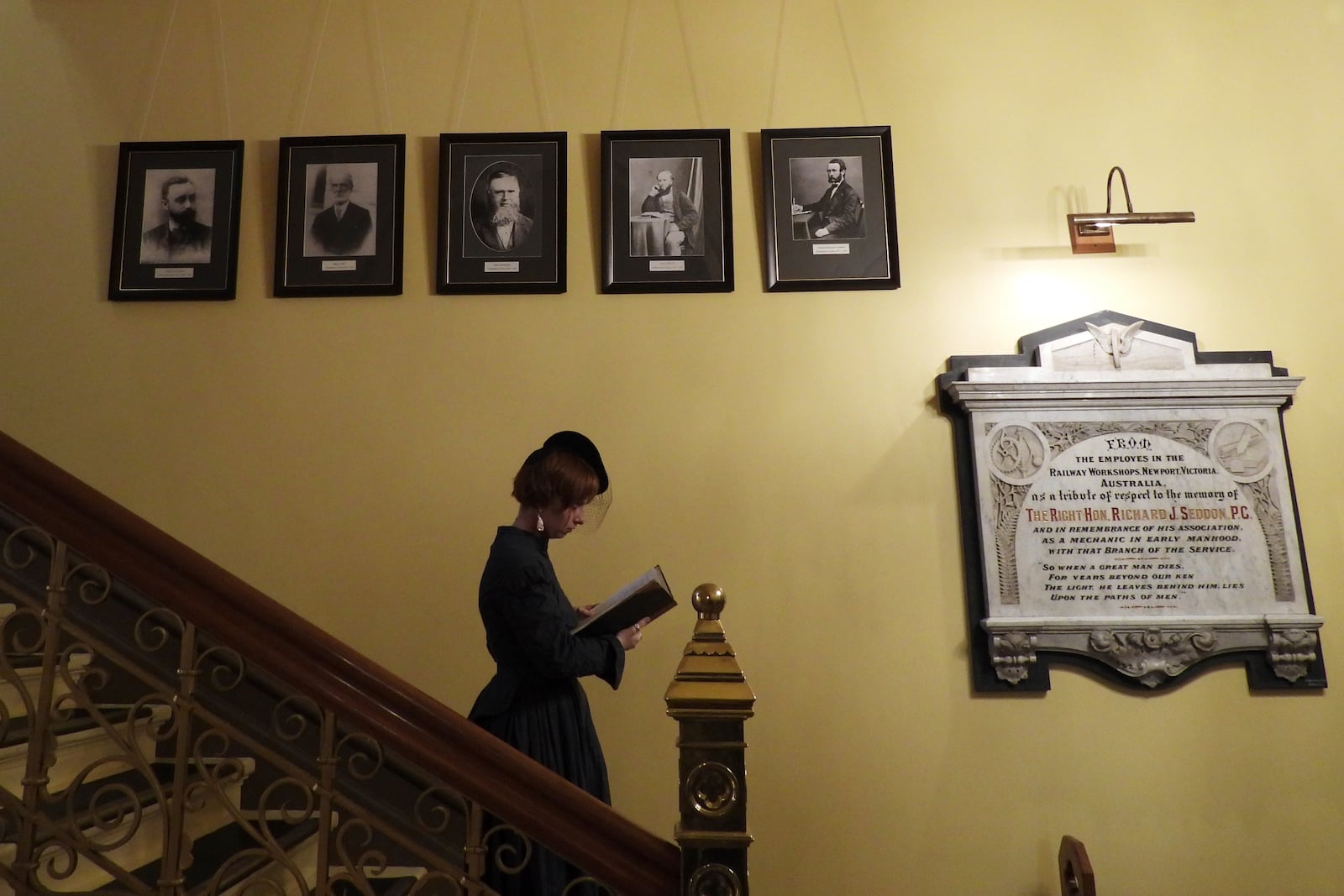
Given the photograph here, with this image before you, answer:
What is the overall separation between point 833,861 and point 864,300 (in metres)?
2.06

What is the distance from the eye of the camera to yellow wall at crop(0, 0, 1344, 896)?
10.8 ft

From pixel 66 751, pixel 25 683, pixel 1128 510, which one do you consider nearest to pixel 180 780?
pixel 66 751

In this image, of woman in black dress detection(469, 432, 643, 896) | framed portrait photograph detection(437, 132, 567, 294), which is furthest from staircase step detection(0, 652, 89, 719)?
framed portrait photograph detection(437, 132, 567, 294)

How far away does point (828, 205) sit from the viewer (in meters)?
3.67

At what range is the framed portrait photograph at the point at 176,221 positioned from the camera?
3.65 m

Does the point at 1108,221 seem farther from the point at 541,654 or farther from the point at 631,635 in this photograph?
the point at 541,654

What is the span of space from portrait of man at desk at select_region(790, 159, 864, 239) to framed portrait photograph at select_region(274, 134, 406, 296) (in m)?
1.58

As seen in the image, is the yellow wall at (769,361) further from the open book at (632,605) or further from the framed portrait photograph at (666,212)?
the open book at (632,605)

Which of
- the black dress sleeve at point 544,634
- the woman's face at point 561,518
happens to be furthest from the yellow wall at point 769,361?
the black dress sleeve at point 544,634

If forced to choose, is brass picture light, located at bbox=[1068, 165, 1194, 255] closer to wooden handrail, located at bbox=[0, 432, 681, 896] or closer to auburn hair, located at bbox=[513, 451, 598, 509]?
auburn hair, located at bbox=[513, 451, 598, 509]

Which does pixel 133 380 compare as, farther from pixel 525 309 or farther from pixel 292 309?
pixel 525 309

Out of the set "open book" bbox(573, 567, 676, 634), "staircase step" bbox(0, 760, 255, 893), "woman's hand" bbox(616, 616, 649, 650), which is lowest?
"staircase step" bbox(0, 760, 255, 893)

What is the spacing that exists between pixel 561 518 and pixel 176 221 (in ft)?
7.70

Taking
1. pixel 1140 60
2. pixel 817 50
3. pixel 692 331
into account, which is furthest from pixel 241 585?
pixel 1140 60
